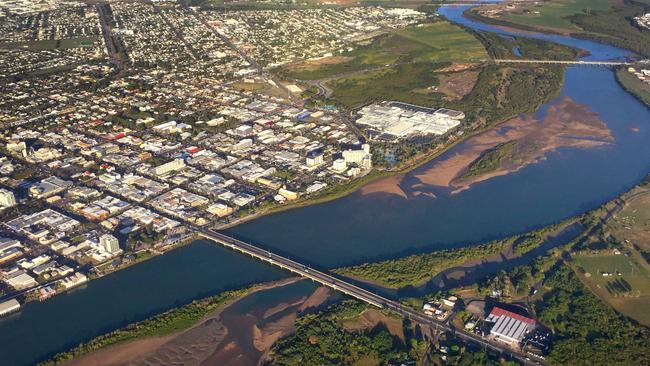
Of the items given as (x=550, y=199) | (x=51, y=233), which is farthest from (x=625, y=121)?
(x=51, y=233)

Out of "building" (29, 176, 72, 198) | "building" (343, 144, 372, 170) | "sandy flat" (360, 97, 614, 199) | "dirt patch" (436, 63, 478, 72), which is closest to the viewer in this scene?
"building" (29, 176, 72, 198)

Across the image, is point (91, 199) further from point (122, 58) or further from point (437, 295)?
point (122, 58)

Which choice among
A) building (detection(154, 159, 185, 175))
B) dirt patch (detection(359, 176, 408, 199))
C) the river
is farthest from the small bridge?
building (detection(154, 159, 185, 175))

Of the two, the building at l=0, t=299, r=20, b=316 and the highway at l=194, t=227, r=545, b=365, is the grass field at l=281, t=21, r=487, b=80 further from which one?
the building at l=0, t=299, r=20, b=316

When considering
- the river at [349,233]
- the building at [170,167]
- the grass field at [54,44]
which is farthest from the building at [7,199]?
the grass field at [54,44]

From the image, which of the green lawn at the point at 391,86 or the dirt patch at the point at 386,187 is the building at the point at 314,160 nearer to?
the dirt patch at the point at 386,187

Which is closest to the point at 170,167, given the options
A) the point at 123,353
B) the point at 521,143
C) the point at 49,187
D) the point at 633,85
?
the point at 49,187
